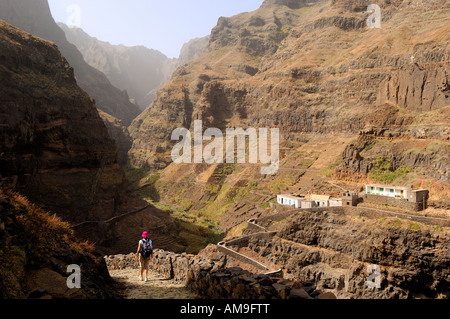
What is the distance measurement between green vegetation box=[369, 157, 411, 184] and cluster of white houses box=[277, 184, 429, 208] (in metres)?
3.26

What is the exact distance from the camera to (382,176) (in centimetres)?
3588

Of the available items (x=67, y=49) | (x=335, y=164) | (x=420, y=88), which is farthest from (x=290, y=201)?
(x=67, y=49)

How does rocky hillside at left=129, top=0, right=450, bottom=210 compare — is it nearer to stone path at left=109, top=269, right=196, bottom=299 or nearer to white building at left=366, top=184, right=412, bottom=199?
white building at left=366, top=184, right=412, bottom=199

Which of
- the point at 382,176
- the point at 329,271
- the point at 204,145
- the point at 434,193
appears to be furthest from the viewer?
the point at 204,145

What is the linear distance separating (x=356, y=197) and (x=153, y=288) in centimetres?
2718

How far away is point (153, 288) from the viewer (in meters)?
11.5

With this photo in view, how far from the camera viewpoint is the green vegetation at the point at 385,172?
34750 millimetres

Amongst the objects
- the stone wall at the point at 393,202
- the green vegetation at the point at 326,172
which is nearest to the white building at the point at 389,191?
the stone wall at the point at 393,202

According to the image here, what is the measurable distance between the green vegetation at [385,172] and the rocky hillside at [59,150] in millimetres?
26427

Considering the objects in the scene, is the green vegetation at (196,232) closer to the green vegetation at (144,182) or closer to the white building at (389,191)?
the green vegetation at (144,182)

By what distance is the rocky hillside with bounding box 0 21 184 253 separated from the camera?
1117 inches

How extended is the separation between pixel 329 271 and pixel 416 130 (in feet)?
73.1
